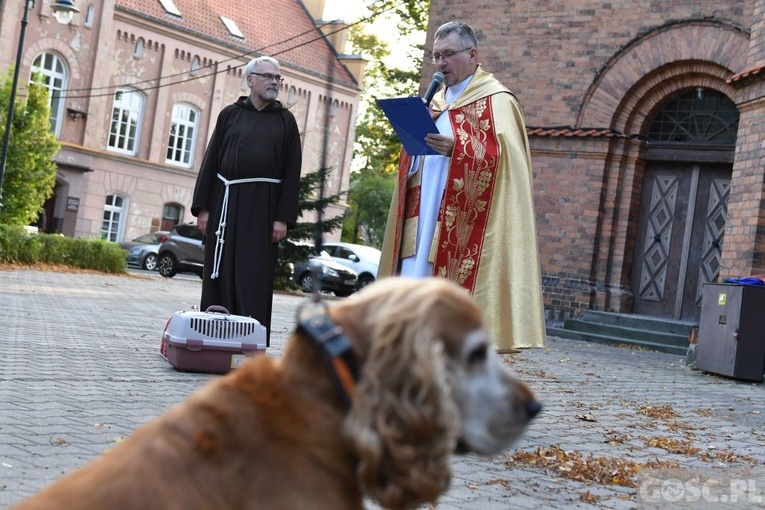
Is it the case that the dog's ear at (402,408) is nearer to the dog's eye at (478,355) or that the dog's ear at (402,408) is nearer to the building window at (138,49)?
the dog's eye at (478,355)

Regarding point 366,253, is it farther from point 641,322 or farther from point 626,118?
point 641,322

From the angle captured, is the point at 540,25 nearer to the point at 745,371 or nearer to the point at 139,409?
the point at 745,371

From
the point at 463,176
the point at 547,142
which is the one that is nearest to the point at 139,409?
the point at 463,176

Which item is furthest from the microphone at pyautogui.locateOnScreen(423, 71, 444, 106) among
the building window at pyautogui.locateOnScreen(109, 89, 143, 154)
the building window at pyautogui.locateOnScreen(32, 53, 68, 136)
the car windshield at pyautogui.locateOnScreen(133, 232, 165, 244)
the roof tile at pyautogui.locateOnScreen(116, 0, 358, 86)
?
the roof tile at pyautogui.locateOnScreen(116, 0, 358, 86)

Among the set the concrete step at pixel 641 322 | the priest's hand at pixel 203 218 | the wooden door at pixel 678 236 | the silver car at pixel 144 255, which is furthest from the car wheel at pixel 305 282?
the priest's hand at pixel 203 218

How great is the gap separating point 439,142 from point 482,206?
1.67ft

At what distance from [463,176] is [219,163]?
344 centimetres

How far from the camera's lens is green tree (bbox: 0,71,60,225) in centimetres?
2750

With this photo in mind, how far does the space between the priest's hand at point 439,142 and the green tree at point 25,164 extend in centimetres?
2299

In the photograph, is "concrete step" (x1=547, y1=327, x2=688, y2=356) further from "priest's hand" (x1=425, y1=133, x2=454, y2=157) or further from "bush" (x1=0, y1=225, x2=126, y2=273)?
"bush" (x1=0, y1=225, x2=126, y2=273)

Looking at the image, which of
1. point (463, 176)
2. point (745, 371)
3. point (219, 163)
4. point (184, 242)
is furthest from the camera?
point (184, 242)

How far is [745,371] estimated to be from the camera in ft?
43.3

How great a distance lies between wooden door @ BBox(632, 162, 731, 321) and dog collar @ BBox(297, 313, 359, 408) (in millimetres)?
17556

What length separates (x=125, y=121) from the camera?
4478 centimetres
